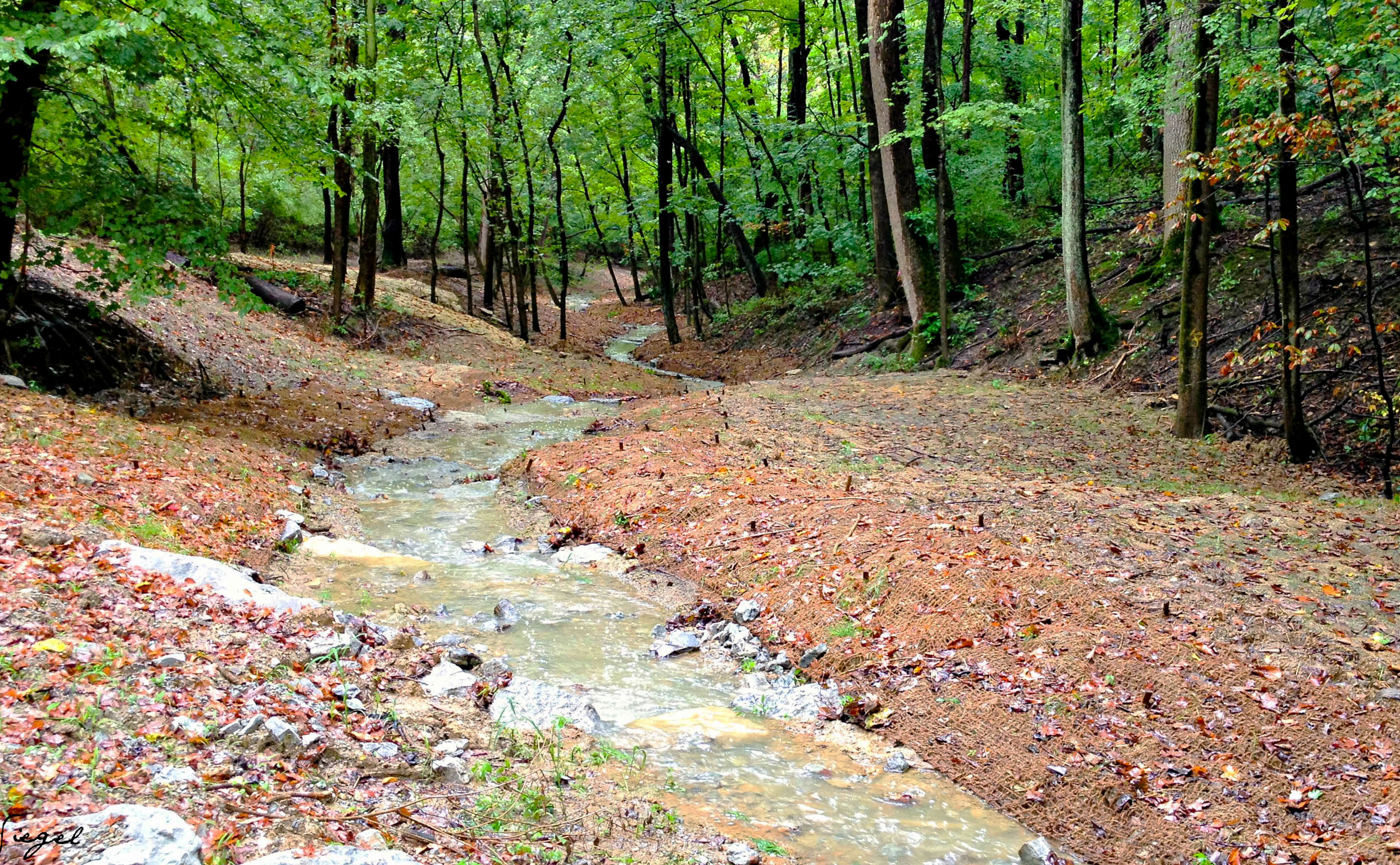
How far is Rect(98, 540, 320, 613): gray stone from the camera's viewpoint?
5438 mm

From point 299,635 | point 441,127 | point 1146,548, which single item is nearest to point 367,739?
point 299,635

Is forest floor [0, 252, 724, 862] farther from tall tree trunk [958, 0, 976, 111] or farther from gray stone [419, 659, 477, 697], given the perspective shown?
tall tree trunk [958, 0, 976, 111]

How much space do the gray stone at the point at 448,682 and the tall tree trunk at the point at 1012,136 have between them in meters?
21.7

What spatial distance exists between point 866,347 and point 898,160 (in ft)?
13.4

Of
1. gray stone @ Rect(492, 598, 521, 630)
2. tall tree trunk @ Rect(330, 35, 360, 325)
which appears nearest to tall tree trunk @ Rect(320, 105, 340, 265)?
tall tree trunk @ Rect(330, 35, 360, 325)

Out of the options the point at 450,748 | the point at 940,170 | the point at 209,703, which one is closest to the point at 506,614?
the point at 450,748

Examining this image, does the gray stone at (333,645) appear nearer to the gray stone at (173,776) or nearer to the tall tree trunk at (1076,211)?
the gray stone at (173,776)

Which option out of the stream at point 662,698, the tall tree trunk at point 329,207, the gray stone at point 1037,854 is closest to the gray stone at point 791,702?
the stream at point 662,698

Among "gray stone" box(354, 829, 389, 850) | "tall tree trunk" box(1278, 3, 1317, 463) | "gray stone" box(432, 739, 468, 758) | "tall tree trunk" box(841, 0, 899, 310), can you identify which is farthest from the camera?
"tall tree trunk" box(841, 0, 899, 310)

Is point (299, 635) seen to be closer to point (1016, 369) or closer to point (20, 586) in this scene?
point (20, 586)

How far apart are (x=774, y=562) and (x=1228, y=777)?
A: 3606 mm

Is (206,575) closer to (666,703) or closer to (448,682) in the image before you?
(448,682)

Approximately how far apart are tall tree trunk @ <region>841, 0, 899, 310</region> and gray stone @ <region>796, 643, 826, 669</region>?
14.5 metres

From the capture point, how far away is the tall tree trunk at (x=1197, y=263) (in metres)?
9.38
